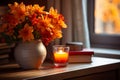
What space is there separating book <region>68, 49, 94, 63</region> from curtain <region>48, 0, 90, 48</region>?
1.03 feet

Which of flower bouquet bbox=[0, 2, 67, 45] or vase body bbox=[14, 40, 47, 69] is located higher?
flower bouquet bbox=[0, 2, 67, 45]

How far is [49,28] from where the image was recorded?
1.92 m

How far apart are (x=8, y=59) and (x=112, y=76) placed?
647mm

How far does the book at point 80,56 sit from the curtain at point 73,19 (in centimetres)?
31

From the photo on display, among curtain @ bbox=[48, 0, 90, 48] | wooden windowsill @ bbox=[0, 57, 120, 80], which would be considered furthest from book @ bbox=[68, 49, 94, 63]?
curtain @ bbox=[48, 0, 90, 48]

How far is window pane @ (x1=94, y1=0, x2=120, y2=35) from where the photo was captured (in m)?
2.62

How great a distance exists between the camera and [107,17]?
8.71 feet

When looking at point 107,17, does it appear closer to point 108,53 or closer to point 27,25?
point 108,53

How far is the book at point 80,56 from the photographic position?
6.89 feet

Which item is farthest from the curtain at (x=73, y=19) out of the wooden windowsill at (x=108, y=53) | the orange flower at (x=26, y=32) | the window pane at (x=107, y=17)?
the orange flower at (x=26, y=32)

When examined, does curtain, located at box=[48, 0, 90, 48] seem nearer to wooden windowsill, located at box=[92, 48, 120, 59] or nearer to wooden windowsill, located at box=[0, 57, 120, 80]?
wooden windowsill, located at box=[92, 48, 120, 59]

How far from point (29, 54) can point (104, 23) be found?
3.05 feet

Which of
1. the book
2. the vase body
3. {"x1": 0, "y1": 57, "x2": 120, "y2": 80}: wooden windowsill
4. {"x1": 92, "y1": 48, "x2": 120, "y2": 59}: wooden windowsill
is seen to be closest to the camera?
{"x1": 0, "y1": 57, "x2": 120, "y2": 80}: wooden windowsill

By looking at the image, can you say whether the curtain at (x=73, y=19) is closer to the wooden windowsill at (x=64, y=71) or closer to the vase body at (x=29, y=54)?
the wooden windowsill at (x=64, y=71)
